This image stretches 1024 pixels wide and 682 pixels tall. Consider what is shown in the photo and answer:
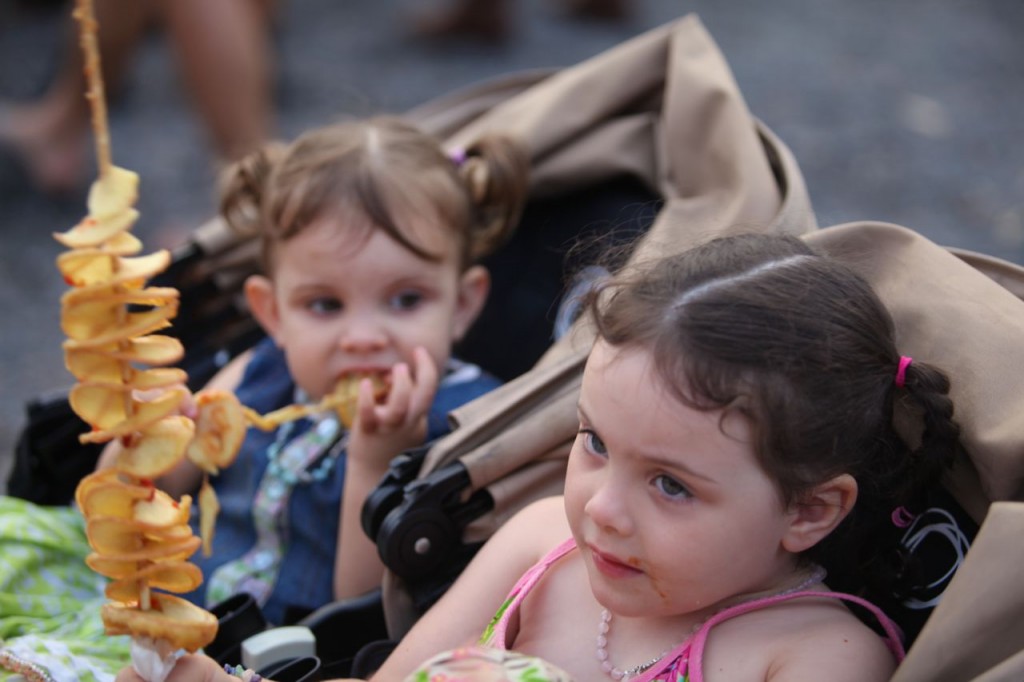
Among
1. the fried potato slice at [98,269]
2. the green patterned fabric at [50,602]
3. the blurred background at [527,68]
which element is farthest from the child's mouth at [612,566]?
the blurred background at [527,68]

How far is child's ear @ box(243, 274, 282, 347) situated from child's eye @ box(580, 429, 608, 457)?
0.92 meters

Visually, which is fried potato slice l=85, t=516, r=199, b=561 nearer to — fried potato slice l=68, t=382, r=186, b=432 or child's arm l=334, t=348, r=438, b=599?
fried potato slice l=68, t=382, r=186, b=432

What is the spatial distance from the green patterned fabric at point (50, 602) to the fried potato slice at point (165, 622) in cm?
38

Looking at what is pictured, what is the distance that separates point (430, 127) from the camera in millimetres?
2521

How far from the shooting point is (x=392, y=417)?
185cm

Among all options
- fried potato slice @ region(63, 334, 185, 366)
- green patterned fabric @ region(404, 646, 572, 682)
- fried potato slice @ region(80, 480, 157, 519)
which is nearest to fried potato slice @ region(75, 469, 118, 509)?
fried potato slice @ region(80, 480, 157, 519)

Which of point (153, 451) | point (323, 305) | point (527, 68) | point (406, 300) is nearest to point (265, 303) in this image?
point (323, 305)

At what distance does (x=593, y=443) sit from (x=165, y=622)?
0.49 metres

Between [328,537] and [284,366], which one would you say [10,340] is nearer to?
[284,366]

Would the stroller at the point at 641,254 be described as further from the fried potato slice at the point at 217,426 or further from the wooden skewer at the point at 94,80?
the wooden skewer at the point at 94,80

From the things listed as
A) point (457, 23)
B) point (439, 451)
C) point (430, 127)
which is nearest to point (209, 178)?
point (457, 23)

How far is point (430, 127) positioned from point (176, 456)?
4.76 ft

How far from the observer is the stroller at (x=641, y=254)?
130 centimetres

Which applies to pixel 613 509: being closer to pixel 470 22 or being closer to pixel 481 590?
pixel 481 590
